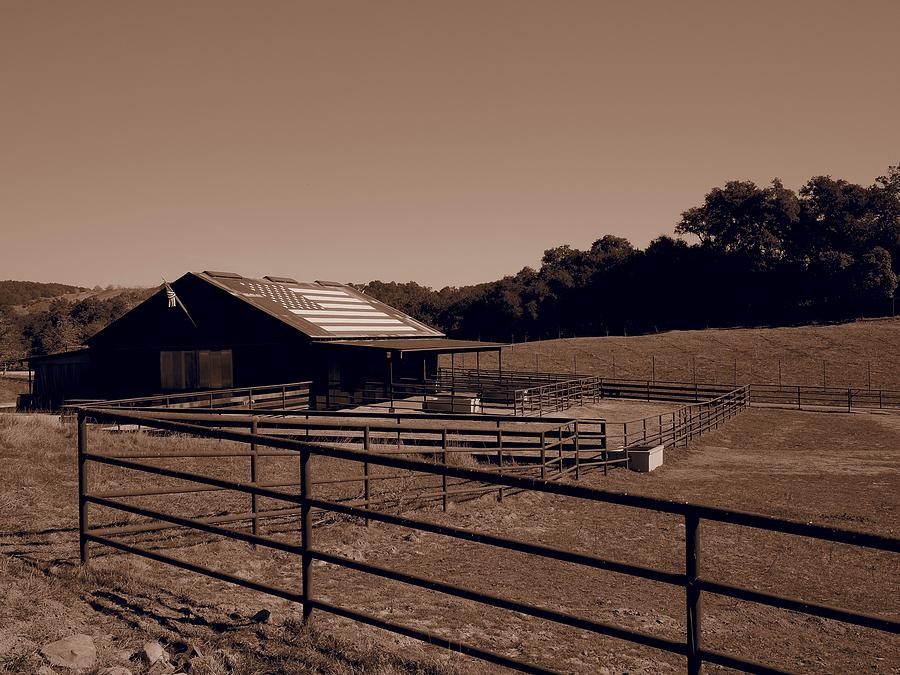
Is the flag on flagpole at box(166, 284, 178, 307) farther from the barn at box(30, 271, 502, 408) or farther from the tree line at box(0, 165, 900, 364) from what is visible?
the tree line at box(0, 165, 900, 364)

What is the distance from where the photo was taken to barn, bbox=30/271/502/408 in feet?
103

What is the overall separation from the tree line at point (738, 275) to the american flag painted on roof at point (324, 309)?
155 feet

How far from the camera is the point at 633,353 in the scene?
60.8 meters

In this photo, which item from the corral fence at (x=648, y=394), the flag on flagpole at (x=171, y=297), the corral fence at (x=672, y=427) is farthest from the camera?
the corral fence at (x=648, y=394)

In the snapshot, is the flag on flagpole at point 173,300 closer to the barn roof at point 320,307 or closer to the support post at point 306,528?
the barn roof at point 320,307

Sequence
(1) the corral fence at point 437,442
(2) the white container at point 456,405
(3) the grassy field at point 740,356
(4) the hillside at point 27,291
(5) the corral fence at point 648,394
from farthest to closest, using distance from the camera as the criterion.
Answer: (4) the hillside at point 27,291 < (3) the grassy field at point 740,356 < (5) the corral fence at point 648,394 < (2) the white container at point 456,405 < (1) the corral fence at point 437,442

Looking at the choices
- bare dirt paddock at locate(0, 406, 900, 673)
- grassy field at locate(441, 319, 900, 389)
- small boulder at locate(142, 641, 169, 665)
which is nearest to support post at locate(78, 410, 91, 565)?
bare dirt paddock at locate(0, 406, 900, 673)

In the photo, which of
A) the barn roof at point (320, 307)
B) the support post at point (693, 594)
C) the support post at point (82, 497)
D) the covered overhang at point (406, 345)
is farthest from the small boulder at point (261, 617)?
the barn roof at point (320, 307)

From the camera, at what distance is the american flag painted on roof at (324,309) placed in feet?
108

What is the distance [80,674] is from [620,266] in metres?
87.3

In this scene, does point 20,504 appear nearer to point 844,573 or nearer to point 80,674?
point 80,674

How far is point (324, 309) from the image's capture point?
3675 cm

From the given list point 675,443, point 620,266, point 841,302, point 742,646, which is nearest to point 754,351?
point 841,302

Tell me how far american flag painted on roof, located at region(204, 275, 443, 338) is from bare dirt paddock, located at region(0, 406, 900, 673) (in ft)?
57.8
